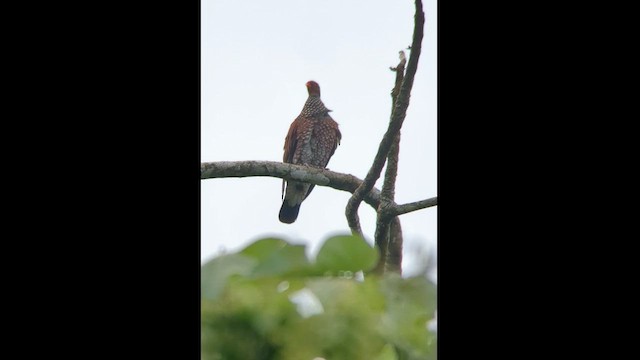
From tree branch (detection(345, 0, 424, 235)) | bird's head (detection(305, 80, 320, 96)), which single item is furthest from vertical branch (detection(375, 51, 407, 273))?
bird's head (detection(305, 80, 320, 96))

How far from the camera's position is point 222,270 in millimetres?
333

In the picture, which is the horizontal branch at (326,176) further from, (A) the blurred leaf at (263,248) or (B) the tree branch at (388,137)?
(A) the blurred leaf at (263,248)

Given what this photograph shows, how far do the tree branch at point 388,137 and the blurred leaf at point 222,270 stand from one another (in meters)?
0.38

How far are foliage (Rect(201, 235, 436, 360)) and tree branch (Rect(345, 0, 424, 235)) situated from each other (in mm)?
377

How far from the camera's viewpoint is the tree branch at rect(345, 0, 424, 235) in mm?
781

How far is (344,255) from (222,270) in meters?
0.06

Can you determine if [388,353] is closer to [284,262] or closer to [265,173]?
[284,262]

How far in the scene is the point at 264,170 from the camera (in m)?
1.23

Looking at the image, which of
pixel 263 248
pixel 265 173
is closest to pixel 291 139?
pixel 265 173

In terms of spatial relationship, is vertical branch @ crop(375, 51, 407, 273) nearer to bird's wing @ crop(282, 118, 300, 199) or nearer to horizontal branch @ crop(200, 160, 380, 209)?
horizontal branch @ crop(200, 160, 380, 209)

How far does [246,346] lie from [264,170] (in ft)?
3.01

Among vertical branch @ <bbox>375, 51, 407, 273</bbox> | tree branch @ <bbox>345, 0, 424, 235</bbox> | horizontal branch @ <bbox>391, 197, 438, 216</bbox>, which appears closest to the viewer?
vertical branch @ <bbox>375, 51, 407, 273</bbox>
